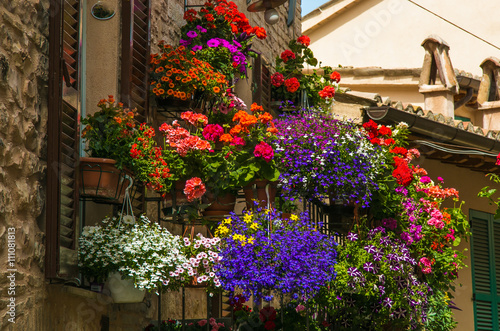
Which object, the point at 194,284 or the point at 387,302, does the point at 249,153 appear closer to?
the point at 194,284

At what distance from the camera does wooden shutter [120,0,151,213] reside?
5.99 meters

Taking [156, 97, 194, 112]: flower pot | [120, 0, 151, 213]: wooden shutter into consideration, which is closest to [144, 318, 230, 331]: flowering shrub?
[120, 0, 151, 213]: wooden shutter

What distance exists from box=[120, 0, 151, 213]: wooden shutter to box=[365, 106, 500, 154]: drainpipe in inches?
122

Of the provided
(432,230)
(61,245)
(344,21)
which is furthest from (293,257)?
(344,21)

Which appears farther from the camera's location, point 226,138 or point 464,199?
point 464,199

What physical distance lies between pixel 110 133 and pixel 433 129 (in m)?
4.73

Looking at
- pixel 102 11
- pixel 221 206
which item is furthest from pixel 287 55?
pixel 102 11

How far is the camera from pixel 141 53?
6.33 m

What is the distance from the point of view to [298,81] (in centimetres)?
877

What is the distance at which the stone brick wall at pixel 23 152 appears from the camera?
3.94 m

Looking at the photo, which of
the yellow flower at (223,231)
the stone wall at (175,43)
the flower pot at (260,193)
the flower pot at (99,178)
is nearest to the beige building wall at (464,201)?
the stone wall at (175,43)

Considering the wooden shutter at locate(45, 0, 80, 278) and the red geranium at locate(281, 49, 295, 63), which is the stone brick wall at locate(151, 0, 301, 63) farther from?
the wooden shutter at locate(45, 0, 80, 278)

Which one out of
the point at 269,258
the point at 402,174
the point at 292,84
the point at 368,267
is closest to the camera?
the point at 269,258

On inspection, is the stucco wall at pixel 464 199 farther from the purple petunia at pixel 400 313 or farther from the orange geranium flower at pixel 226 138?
the orange geranium flower at pixel 226 138
